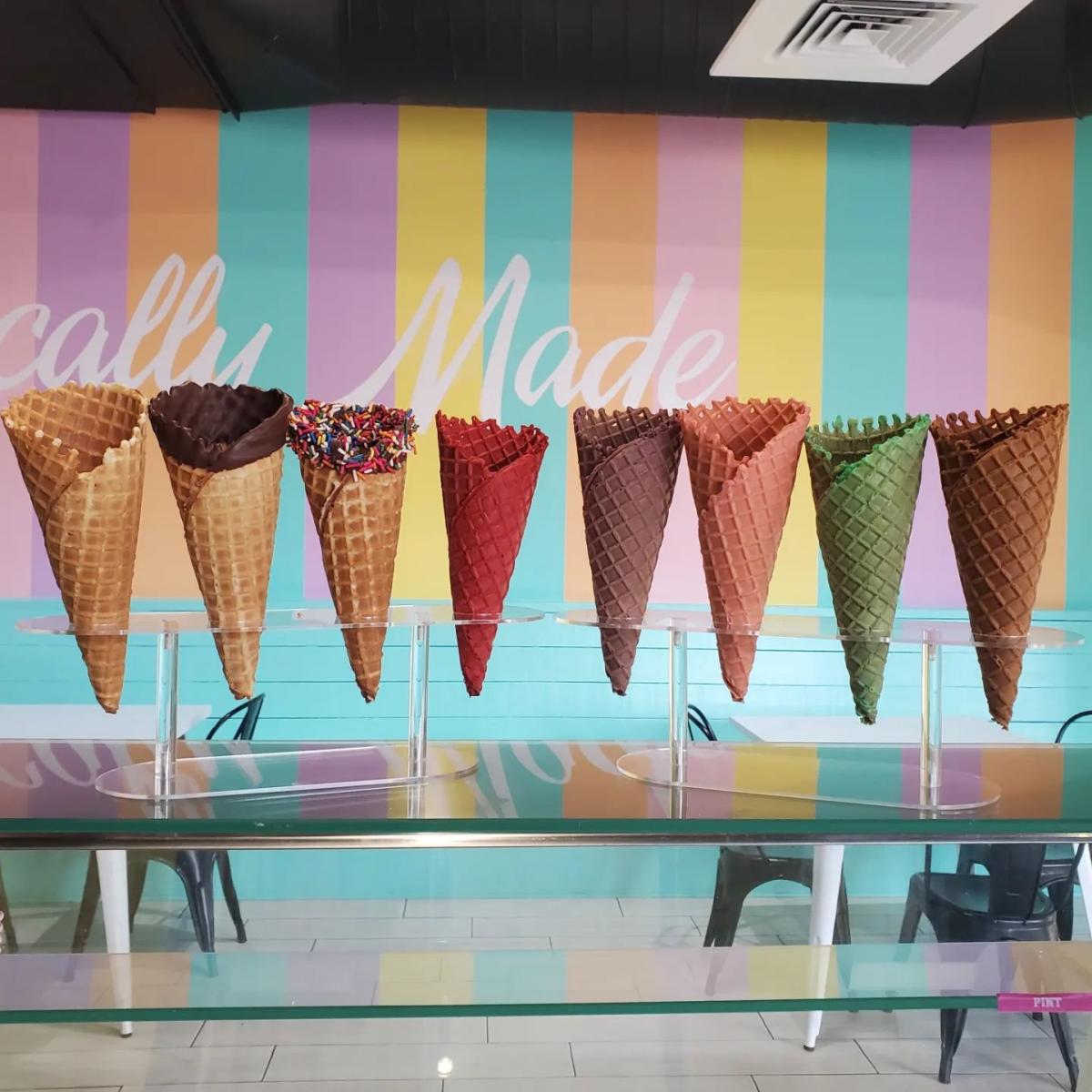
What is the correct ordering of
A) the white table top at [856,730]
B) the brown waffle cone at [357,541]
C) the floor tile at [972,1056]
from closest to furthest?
the brown waffle cone at [357,541] < the floor tile at [972,1056] < the white table top at [856,730]

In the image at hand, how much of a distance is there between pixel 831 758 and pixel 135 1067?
4.49ft

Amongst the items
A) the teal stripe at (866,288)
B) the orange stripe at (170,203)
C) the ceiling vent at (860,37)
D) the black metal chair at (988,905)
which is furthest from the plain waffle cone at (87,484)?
the teal stripe at (866,288)

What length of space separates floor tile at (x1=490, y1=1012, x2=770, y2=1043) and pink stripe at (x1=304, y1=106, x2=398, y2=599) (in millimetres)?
2644

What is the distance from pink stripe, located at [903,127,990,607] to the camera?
14.4 feet

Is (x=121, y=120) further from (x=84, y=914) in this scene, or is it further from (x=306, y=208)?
(x=84, y=914)

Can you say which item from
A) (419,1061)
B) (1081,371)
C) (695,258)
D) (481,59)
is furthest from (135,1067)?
(1081,371)

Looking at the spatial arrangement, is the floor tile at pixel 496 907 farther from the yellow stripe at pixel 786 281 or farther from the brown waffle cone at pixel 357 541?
the yellow stripe at pixel 786 281

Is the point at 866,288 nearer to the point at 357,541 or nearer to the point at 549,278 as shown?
the point at 549,278

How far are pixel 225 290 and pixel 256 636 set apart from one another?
3.11m

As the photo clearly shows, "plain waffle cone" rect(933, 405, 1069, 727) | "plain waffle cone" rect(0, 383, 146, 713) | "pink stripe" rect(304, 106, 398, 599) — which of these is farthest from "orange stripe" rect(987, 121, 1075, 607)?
"plain waffle cone" rect(0, 383, 146, 713)

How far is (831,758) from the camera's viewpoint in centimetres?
152

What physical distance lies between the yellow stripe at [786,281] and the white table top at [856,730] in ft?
2.69

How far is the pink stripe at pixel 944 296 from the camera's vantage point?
14.4 feet


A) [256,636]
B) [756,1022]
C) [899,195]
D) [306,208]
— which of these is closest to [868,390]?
[899,195]
